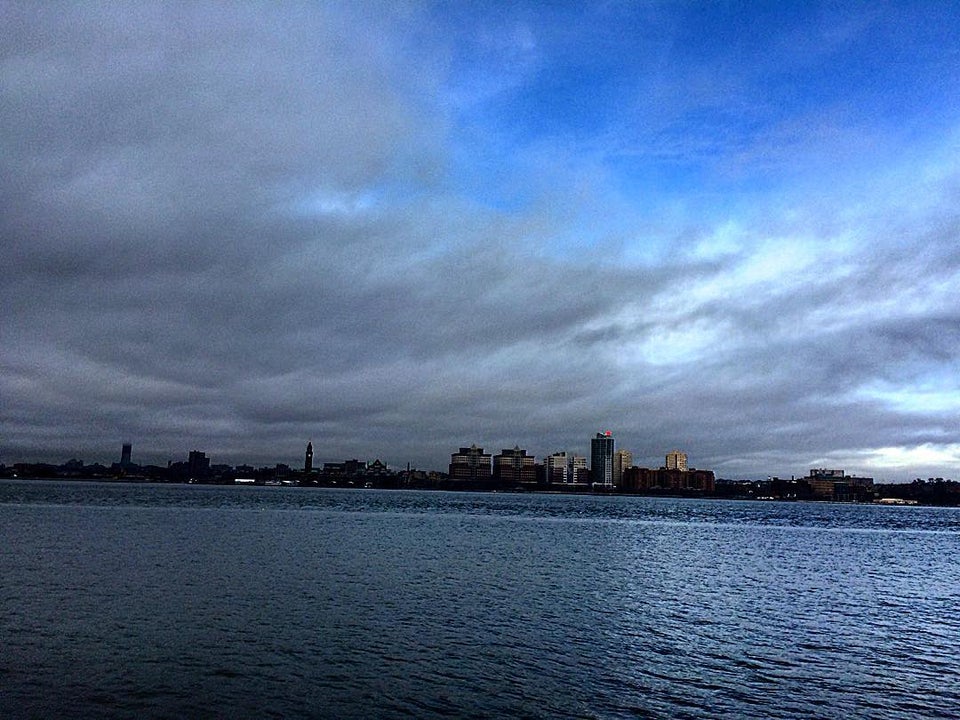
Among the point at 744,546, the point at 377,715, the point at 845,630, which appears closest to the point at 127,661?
the point at 377,715

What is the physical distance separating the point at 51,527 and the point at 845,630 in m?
86.5

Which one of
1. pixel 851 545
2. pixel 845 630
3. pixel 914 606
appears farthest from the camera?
pixel 851 545

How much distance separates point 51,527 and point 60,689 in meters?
74.2

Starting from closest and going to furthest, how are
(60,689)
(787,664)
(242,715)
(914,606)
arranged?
(242,715) < (60,689) < (787,664) < (914,606)

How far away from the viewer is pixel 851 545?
106 m

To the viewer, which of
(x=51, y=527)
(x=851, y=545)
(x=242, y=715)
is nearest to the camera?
(x=242, y=715)

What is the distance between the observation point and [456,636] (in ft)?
112

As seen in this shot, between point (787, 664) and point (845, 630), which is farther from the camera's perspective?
point (845, 630)

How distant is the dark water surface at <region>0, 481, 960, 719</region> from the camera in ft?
81.3

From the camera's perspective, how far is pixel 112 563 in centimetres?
5538

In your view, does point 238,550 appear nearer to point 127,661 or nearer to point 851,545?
point 127,661

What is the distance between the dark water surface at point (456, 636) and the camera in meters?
24.8

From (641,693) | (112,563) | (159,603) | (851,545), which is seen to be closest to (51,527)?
(112,563)

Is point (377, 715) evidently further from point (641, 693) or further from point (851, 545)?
point (851, 545)
